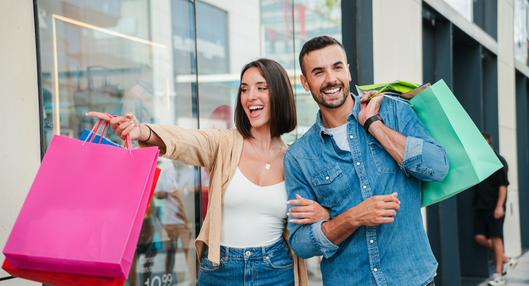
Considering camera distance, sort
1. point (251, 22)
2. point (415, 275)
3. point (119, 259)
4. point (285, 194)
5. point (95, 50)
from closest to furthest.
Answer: point (119, 259), point (415, 275), point (285, 194), point (95, 50), point (251, 22)

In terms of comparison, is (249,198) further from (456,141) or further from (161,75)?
(161,75)

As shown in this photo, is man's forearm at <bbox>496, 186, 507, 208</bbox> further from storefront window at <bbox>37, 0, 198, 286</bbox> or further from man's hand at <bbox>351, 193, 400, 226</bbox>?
man's hand at <bbox>351, 193, 400, 226</bbox>

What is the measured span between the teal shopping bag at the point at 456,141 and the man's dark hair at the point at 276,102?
0.55m

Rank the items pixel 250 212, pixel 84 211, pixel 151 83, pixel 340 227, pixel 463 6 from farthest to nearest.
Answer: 1. pixel 463 6
2. pixel 151 83
3. pixel 250 212
4. pixel 340 227
5. pixel 84 211

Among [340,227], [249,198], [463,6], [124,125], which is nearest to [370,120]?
[340,227]

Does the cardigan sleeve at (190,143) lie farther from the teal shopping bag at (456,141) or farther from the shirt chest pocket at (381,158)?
the teal shopping bag at (456,141)

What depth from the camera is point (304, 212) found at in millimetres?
2373

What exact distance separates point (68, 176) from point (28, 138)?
62 centimetres

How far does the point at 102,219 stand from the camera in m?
1.83

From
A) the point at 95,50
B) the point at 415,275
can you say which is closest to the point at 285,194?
the point at 415,275

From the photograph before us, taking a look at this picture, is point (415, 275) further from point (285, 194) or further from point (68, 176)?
point (68, 176)

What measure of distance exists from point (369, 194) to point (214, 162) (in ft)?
2.18

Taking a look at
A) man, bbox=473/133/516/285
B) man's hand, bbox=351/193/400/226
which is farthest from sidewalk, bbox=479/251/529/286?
man's hand, bbox=351/193/400/226

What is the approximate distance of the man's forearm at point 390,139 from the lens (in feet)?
7.65
